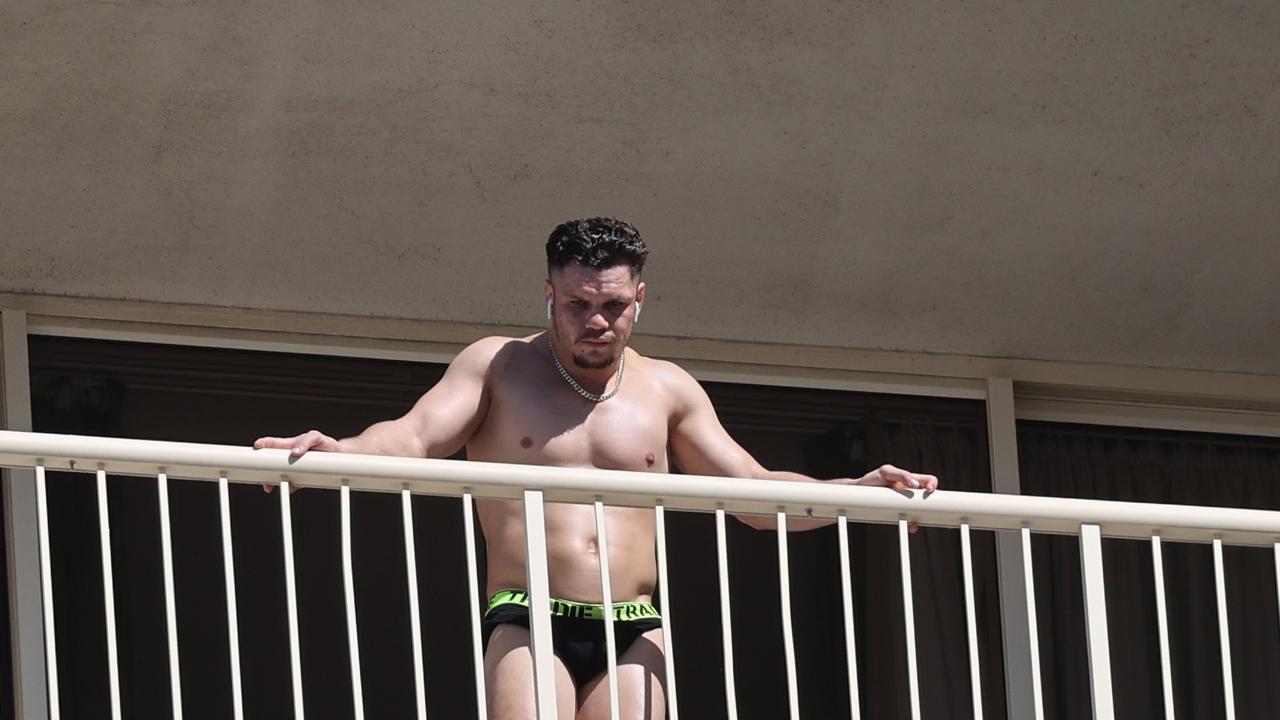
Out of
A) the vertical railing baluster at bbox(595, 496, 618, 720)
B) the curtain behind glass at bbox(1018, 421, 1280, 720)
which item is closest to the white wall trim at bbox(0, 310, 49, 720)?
the vertical railing baluster at bbox(595, 496, 618, 720)

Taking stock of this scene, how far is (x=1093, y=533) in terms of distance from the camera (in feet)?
14.6

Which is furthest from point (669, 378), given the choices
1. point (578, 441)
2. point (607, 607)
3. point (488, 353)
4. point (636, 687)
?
point (607, 607)

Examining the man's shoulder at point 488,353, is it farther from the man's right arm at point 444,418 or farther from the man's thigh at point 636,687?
the man's thigh at point 636,687

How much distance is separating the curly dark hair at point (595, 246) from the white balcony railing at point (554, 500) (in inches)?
25.0

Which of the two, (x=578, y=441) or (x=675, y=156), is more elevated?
(x=675, y=156)

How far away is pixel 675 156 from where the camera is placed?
6.60 m

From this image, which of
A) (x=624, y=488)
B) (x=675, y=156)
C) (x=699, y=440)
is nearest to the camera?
(x=624, y=488)

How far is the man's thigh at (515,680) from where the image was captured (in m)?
4.53

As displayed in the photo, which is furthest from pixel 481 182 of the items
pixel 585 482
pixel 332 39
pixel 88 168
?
pixel 585 482

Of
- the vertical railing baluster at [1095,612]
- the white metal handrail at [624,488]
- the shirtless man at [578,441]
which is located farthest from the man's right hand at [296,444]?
the vertical railing baluster at [1095,612]

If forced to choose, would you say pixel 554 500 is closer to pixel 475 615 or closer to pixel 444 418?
pixel 475 615

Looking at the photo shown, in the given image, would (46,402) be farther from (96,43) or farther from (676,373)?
(676,373)

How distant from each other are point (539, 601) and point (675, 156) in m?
2.58

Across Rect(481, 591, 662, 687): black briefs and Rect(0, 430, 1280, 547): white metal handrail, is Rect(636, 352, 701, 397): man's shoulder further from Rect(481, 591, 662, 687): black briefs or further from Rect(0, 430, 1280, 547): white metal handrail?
Rect(0, 430, 1280, 547): white metal handrail
